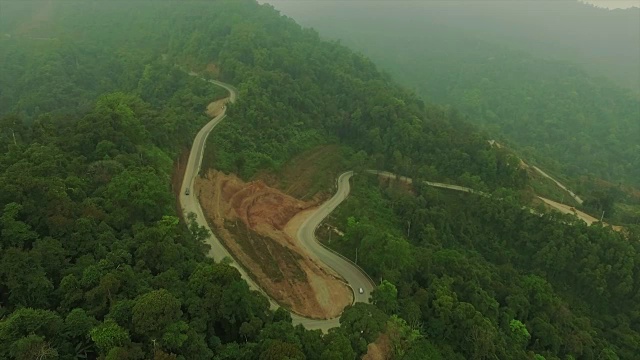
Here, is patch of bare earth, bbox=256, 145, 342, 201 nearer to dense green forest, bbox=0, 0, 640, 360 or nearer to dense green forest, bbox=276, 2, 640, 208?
dense green forest, bbox=0, 0, 640, 360

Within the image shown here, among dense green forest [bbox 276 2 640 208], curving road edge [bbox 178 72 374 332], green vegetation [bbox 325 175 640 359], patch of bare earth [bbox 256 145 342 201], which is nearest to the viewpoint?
curving road edge [bbox 178 72 374 332]

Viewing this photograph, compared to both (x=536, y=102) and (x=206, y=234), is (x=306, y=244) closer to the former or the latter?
(x=206, y=234)

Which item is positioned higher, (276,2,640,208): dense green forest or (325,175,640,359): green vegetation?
(276,2,640,208): dense green forest

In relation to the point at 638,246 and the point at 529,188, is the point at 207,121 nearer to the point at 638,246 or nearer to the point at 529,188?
the point at 529,188

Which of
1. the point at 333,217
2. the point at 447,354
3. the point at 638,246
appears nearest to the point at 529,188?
the point at 638,246

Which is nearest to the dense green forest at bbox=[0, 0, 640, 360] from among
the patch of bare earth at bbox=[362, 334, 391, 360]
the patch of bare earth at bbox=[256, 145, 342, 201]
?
the patch of bare earth at bbox=[362, 334, 391, 360]

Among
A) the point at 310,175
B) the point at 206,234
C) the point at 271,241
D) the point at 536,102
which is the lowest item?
the point at 271,241

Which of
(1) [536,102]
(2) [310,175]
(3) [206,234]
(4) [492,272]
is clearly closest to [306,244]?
(3) [206,234]
